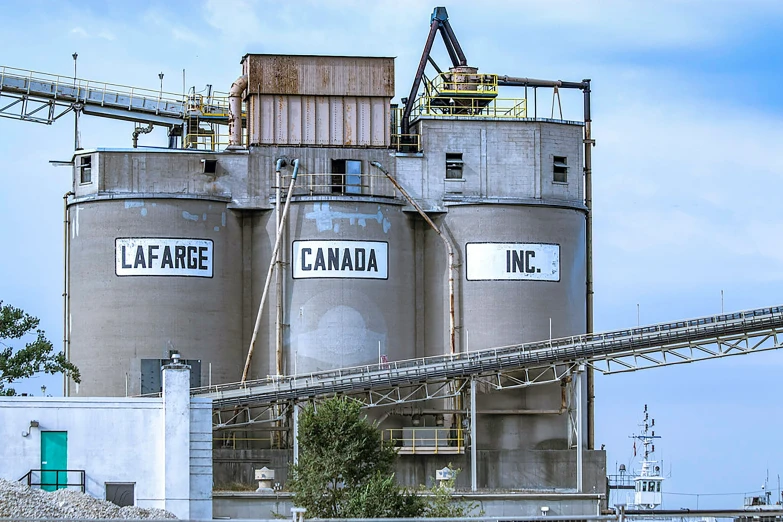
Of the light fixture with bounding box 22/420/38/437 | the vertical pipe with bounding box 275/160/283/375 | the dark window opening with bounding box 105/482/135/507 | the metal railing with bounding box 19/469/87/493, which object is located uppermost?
the vertical pipe with bounding box 275/160/283/375

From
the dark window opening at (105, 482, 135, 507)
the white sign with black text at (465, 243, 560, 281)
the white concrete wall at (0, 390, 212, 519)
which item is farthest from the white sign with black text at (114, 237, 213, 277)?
the dark window opening at (105, 482, 135, 507)

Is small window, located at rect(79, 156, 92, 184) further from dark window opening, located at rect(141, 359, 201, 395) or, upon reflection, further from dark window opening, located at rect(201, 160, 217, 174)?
dark window opening, located at rect(141, 359, 201, 395)

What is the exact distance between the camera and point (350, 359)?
66.9 meters

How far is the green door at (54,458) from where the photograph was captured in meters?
52.2

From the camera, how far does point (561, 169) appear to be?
231ft

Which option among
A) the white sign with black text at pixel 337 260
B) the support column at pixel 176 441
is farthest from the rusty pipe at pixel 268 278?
the support column at pixel 176 441

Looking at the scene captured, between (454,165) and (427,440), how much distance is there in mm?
11744

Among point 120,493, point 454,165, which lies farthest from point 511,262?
point 120,493

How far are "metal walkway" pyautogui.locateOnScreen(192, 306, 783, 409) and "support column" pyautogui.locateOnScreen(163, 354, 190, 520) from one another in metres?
9.19

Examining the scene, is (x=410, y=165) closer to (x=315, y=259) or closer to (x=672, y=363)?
(x=315, y=259)

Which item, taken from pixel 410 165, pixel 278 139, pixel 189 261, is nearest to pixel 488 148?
pixel 410 165

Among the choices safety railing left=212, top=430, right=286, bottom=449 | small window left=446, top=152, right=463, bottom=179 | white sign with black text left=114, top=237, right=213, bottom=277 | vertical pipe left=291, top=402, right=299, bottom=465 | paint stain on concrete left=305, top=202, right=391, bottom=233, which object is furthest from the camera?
small window left=446, top=152, right=463, bottom=179

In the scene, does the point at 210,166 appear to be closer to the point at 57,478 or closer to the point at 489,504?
the point at 489,504

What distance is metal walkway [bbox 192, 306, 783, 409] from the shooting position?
63281 millimetres
